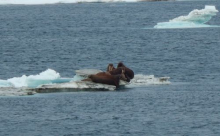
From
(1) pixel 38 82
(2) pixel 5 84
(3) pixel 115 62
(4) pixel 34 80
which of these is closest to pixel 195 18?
(3) pixel 115 62

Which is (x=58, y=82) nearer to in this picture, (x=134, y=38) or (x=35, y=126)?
(x=35, y=126)

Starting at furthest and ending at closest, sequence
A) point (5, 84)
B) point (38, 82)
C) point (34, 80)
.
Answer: point (38, 82), point (34, 80), point (5, 84)

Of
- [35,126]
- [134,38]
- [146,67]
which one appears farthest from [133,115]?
[134,38]

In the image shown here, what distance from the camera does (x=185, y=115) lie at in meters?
52.5

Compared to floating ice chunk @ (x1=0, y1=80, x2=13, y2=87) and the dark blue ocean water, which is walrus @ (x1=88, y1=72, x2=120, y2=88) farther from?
floating ice chunk @ (x1=0, y1=80, x2=13, y2=87)

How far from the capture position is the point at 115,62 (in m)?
83.5

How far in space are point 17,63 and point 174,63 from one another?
14479 mm

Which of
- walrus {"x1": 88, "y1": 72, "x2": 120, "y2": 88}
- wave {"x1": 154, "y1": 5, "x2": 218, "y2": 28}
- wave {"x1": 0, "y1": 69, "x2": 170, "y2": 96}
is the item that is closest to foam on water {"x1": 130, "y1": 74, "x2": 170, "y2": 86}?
wave {"x1": 0, "y1": 69, "x2": 170, "y2": 96}

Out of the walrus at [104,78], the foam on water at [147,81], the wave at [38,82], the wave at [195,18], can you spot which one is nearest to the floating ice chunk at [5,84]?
the wave at [38,82]

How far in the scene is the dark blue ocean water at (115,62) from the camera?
49719 mm

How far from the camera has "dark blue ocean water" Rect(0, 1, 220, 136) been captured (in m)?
49.7

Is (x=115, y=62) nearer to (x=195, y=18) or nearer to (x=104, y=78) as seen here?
(x=104, y=78)

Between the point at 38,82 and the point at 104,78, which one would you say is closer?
the point at 104,78

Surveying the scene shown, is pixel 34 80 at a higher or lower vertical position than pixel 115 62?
higher
